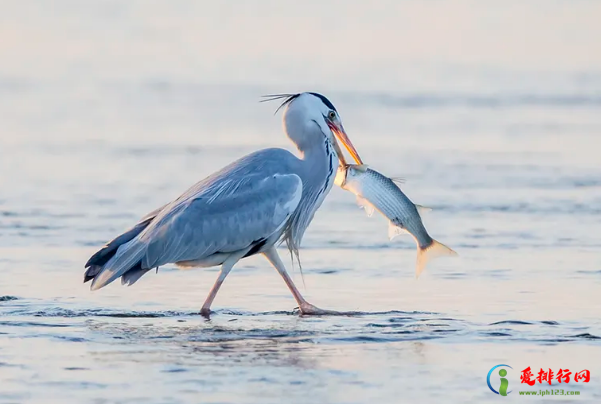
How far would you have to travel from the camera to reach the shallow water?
26.3ft

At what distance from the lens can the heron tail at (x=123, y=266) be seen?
9.82 m

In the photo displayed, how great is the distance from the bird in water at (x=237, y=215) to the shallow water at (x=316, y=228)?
0.34m

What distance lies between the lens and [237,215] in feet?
33.1

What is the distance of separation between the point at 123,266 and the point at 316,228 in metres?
4.12

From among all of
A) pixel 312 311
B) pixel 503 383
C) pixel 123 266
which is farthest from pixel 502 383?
pixel 123 266

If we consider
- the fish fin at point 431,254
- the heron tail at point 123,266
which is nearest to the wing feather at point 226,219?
the heron tail at point 123,266

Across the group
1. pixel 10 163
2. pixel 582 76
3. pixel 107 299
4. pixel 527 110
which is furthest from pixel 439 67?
pixel 107 299

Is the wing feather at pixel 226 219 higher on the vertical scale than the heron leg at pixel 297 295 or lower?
higher

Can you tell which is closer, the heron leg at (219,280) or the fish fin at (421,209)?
the heron leg at (219,280)

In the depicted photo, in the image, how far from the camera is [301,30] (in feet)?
132

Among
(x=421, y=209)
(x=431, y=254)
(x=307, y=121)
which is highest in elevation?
(x=307, y=121)

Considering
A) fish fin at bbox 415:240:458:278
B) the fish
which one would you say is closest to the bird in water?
the fish

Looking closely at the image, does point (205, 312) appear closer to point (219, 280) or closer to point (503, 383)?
point (219, 280)

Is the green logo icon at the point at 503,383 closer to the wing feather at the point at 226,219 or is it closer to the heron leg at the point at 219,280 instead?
the heron leg at the point at 219,280
